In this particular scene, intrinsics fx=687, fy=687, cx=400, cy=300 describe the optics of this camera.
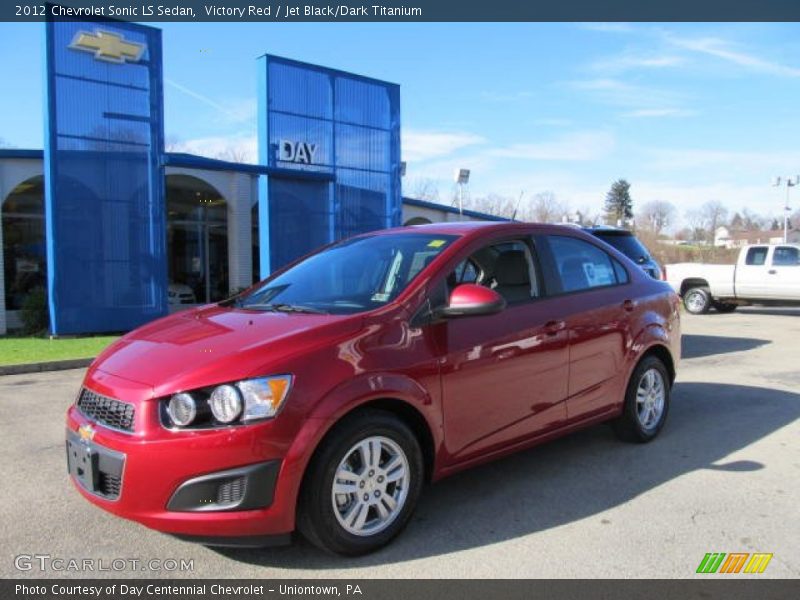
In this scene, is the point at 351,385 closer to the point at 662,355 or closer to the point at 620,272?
the point at 620,272

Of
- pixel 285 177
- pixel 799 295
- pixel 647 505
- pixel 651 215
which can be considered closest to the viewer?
pixel 647 505

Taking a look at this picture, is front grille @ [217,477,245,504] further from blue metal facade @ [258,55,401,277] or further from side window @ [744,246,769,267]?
side window @ [744,246,769,267]

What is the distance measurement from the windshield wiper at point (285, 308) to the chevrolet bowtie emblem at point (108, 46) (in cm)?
1137

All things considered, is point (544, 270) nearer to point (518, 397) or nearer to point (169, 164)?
point (518, 397)

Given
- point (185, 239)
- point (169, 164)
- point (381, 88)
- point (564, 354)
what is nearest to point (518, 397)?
point (564, 354)

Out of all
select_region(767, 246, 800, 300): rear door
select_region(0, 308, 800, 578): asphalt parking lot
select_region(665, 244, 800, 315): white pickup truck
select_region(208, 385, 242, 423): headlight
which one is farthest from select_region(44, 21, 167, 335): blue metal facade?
select_region(767, 246, 800, 300): rear door

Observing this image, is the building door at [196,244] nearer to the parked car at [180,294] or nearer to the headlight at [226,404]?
the parked car at [180,294]

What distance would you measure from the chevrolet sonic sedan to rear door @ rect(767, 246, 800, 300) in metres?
14.7

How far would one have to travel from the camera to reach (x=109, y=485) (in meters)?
3.22

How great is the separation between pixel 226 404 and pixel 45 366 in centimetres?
798

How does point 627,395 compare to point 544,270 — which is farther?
point 627,395

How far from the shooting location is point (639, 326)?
527 centimetres

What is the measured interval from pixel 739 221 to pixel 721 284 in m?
110

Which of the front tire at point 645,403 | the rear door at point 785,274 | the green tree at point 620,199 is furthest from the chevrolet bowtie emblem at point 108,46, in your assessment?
the green tree at point 620,199
